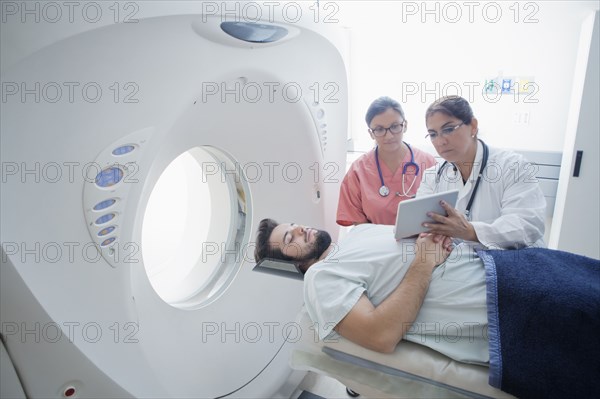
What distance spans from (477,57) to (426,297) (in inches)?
64.6

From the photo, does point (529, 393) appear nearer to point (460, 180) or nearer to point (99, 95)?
point (460, 180)

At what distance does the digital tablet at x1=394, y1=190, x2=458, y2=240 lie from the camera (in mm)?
1124

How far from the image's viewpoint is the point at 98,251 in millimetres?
742

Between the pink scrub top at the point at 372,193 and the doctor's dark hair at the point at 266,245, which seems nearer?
the doctor's dark hair at the point at 266,245

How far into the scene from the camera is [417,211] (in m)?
1.15

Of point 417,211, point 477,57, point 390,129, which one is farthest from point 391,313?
point 477,57

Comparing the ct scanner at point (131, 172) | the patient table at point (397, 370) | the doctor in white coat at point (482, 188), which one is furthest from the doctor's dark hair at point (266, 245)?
the doctor in white coat at point (482, 188)

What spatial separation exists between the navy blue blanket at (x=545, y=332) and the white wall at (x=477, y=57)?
4.58 ft

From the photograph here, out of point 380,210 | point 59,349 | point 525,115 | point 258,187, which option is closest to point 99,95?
point 59,349

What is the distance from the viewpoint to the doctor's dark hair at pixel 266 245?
1353 millimetres

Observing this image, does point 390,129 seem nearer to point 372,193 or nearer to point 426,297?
point 372,193

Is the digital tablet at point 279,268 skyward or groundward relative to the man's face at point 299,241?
groundward

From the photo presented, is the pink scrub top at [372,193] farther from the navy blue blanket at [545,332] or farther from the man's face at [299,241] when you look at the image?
the navy blue blanket at [545,332]

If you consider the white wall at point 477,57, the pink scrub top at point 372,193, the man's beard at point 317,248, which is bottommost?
the man's beard at point 317,248
